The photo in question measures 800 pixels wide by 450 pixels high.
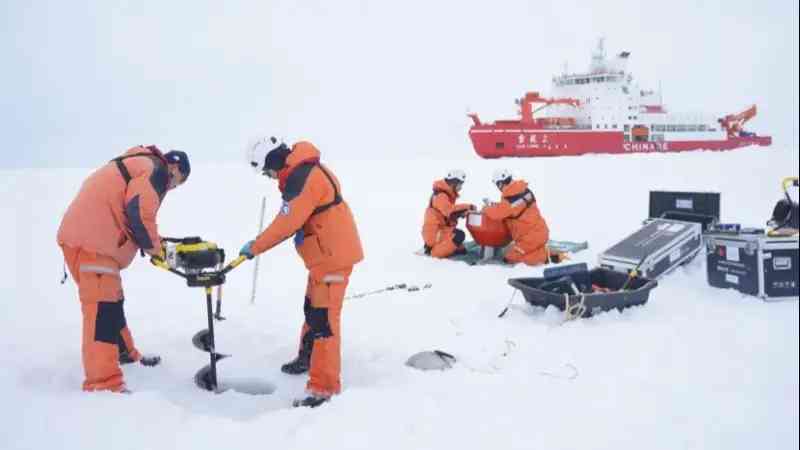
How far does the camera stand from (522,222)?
268 inches

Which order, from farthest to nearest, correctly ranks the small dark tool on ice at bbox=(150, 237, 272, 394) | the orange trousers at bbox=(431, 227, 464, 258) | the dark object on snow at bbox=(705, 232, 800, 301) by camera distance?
the orange trousers at bbox=(431, 227, 464, 258) < the dark object on snow at bbox=(705, 232, 800, 301) < the small dark tool on ice at bbox=(150, 237, 272, 394)

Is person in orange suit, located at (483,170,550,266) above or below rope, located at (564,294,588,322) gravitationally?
above

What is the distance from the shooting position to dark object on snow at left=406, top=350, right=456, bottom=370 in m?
3.72

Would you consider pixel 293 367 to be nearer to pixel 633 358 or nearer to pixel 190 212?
pixel 633 358

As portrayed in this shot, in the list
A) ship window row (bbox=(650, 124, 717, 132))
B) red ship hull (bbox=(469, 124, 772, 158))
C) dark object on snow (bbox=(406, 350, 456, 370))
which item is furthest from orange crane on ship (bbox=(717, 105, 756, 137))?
dark object on snow (bbox=(406, 350, 456, 370))

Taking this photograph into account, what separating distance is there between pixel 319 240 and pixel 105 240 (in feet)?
3.82

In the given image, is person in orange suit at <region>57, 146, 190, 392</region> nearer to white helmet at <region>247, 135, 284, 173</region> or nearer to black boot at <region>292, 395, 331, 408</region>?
white helmet at <region>247, 135, 284, 173</region>

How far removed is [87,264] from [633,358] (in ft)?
10.9

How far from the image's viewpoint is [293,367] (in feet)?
12.3

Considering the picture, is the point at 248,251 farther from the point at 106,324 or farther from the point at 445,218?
the point at 445,218

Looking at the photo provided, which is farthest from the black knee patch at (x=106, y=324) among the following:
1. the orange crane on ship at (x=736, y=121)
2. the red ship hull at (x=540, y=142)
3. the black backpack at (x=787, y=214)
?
the orange crane on ship at (x=736, y=121)

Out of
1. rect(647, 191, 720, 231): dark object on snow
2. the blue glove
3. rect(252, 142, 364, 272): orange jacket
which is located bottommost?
rect(647, 191, 720, 231): dark object on snow

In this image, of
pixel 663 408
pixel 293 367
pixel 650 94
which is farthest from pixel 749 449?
pixel 650 94

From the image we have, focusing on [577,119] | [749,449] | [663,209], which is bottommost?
[749,449]
